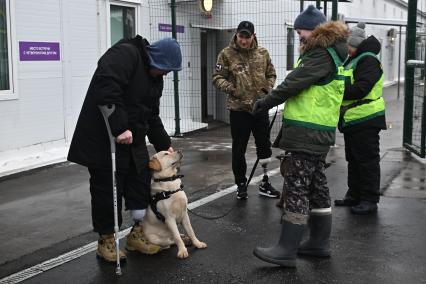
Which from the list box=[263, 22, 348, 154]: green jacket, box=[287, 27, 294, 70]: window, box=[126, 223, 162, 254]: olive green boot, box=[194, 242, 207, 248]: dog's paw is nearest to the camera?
box=[263, 22, 348, 154]: green jacket

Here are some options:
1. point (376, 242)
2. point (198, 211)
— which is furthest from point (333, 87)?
point (198, 211)

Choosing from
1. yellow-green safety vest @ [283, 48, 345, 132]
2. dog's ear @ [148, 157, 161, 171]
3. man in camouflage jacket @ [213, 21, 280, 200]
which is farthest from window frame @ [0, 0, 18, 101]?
yellow-green safety vest @ [283, 48, 345, 132]

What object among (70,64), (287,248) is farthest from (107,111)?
(70,64)

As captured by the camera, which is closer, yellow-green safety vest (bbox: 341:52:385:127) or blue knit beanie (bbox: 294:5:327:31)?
blue knit beanie (bbox: 294:5:327:31)

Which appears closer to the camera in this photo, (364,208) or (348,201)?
(364,208)

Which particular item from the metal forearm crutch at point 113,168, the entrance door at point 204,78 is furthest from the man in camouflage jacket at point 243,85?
the entrance door at point 204,78

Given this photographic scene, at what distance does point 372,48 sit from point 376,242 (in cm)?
196

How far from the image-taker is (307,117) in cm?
427

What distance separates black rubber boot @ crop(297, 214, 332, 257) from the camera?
177 inches

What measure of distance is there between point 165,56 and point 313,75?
1.11m

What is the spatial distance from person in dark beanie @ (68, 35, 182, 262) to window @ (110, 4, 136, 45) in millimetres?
6685

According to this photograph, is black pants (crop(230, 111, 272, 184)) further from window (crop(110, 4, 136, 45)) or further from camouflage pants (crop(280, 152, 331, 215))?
window (crop(110, 4, 136, 45))

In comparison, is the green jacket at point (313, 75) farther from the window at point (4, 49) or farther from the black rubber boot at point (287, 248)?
the window at point (4, 49)

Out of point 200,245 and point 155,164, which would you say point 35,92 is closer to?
point 155,164
